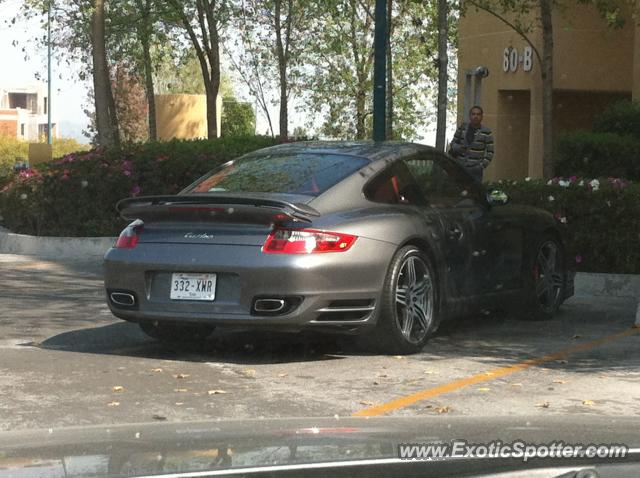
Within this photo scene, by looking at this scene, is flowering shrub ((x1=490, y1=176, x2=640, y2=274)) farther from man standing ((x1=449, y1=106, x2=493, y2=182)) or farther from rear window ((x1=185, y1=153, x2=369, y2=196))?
rear window ((x1=185, y1=153, x2=369, y2=196))

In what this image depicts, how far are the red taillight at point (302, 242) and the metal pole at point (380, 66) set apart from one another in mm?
8646

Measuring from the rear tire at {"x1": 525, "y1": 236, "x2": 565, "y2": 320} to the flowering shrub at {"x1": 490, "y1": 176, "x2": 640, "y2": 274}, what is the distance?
1.90m

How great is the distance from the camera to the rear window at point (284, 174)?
9359 mm

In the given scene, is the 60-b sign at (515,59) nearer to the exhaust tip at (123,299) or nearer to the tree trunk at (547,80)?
the tree trunk at (547,80)

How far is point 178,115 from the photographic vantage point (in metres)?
45.8

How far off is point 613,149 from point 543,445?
59.1 feet

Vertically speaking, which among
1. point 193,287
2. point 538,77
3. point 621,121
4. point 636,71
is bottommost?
point 193,287

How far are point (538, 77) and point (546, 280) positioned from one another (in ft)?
60.1

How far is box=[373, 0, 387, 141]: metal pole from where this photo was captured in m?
17.5

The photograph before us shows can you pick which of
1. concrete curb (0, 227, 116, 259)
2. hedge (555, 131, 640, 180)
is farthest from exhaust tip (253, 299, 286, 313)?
hedge (555, 131, 640, 180)

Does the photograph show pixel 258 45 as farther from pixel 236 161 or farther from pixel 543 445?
A: pixel 543 445

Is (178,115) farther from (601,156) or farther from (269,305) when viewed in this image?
(269,305)

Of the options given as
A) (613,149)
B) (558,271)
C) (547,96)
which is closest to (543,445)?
(558,271)

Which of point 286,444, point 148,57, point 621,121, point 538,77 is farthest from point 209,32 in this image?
point 286,444
